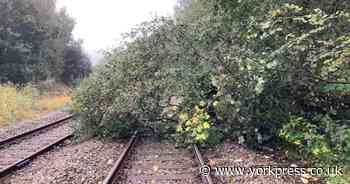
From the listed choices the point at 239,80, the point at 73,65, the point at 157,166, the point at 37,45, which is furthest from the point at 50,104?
the point at 239,80

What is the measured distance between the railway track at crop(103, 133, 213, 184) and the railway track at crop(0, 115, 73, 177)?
2323mm

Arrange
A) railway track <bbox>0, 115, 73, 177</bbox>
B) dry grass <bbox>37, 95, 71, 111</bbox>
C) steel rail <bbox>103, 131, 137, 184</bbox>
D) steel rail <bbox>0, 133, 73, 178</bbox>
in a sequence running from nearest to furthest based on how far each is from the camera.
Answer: steel rail <bbox>103, 131, 137, 184</bbox> < steel rail <bbox>0, 133, 73, 178</bbox> < railway track <bbox>0, 115, 73, 177</bbox> < dry grass <bbox>37, 95, 71, 111</bbox>

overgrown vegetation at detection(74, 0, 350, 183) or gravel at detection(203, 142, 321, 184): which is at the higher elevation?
overgrown vegetation at detection(74, 0, 350, 183)

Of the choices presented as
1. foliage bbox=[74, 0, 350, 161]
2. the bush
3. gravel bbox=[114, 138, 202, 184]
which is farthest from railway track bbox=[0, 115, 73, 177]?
the bush

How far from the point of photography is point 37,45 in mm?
30391

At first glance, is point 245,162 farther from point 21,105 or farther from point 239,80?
point 21,105

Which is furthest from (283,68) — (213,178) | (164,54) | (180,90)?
(164,54)

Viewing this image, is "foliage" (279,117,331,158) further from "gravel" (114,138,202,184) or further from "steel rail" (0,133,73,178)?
"steel rail" (0,133,73,178)

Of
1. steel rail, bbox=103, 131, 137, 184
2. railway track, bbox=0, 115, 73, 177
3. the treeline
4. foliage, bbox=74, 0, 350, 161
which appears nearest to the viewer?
foliage, bbox=74, 0, 350, 161

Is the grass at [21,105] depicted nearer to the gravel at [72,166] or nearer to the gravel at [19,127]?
the gravel at [19,127]

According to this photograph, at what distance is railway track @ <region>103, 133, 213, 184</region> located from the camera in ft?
22.4

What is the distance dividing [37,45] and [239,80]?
2595cm

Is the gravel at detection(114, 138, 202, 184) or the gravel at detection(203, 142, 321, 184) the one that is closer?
the gravel at detection(203, 142, 321, 184)

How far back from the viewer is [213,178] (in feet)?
22.0
